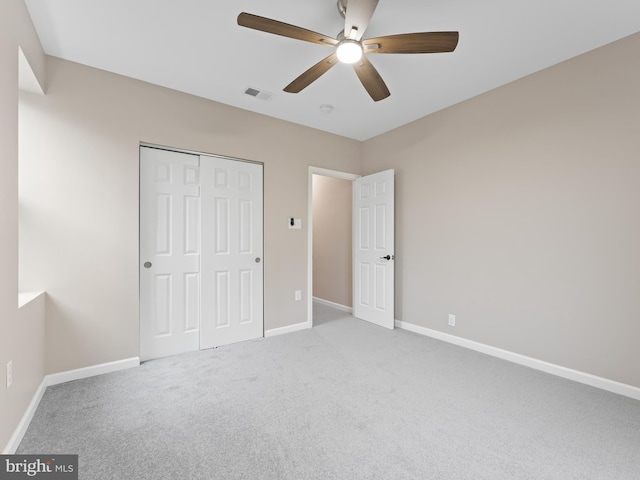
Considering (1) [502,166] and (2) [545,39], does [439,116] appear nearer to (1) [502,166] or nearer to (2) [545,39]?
(1) [502,166]

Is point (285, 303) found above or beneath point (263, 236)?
beneath

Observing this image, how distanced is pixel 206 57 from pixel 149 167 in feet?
3.77

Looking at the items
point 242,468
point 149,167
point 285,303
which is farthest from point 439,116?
point 242,468

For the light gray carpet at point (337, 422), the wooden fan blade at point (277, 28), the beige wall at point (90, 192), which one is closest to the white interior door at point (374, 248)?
the light gray carpet at point (337, 422)

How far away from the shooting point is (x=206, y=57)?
94.5 inches

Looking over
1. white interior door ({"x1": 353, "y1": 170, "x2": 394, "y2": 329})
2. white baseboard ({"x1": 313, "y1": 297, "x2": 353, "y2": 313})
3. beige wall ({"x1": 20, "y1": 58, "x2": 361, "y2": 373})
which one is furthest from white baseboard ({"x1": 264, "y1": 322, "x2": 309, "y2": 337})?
beige wall ({"x1": 20, "y1": 58, "x2": 361, "y2": 373})

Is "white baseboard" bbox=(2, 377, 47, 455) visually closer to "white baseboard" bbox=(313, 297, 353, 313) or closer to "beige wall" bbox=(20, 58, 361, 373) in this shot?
"beige wall" bbox=(20, 58, 361, 373)

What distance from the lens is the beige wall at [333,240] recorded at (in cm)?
475

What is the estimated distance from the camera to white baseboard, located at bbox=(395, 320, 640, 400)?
7.14 feet

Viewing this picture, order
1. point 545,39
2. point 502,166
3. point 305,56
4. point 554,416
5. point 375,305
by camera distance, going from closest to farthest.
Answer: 1. point 554,416
2. point 545,39
3. point 305,56
4. point 502,166
5. point 375,305

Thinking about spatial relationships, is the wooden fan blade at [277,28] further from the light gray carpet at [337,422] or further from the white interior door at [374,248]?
the light gray carpet at [337,422]

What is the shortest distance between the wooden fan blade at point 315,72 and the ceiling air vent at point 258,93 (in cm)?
74

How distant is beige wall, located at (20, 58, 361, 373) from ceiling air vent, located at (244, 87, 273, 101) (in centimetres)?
45

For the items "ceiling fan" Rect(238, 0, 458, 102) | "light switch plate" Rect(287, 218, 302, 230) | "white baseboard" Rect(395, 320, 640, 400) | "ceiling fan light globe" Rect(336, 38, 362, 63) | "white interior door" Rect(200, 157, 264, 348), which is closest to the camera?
"ceiling fan" Rect(238, 0, 458, 102)
